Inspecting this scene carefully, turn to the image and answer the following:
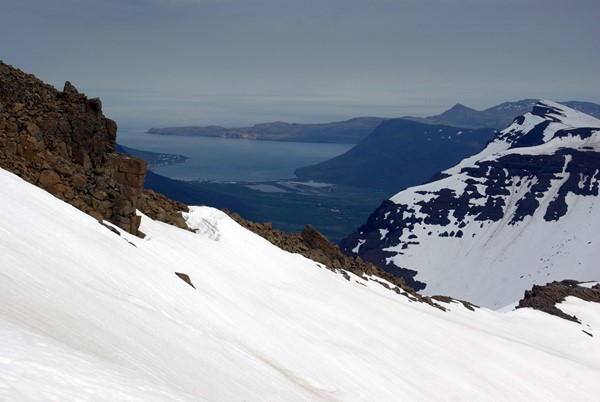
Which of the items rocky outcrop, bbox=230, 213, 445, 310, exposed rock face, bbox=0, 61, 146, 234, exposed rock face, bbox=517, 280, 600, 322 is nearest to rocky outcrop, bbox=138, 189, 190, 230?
exposed rock face, bbox=0, 61, 146, 234

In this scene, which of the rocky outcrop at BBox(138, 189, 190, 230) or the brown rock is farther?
the rocky outcrop at BBox(138, 189, 190, 230)

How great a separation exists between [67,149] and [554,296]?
62876 millimetres

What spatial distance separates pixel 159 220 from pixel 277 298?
7454 millimetres

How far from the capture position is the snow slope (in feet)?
26.0

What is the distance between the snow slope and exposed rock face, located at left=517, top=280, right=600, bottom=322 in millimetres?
28967

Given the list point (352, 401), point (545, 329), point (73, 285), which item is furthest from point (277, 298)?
point (545, 329)

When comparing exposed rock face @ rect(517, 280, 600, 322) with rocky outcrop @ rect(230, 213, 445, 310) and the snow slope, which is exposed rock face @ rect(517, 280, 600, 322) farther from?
the snow slope

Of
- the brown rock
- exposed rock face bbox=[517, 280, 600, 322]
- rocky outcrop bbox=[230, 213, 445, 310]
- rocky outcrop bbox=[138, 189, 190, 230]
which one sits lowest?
exposed rock face bbox=[517, 280, 600, 322]

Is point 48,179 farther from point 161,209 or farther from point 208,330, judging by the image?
point 208,330

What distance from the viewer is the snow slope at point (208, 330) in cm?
793

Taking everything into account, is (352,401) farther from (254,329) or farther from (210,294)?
(210,294)

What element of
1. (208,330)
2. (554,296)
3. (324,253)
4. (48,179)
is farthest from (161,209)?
(554,296)

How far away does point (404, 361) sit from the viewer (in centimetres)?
2608

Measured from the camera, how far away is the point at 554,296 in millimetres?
74438
